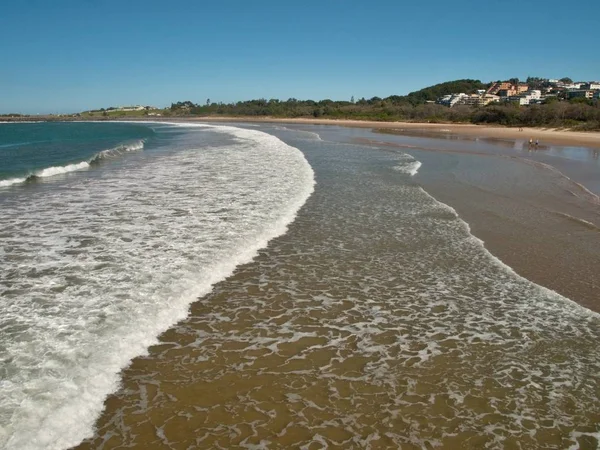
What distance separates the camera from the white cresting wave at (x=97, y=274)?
4.08m

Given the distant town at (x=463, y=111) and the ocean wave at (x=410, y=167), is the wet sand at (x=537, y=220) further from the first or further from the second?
the distant town at (x=463, y=111)

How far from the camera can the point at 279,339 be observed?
527 centimetres

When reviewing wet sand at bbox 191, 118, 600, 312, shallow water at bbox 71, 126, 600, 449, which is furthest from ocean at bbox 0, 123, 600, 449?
wet sand at bbox 191, 118, 600, 312

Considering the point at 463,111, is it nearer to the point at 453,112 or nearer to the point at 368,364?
the point at 453,112

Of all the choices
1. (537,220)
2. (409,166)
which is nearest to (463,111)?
(409,166)

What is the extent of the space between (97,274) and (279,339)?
3.42 meters

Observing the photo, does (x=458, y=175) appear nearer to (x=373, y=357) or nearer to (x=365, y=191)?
A: (x=365, y=191)

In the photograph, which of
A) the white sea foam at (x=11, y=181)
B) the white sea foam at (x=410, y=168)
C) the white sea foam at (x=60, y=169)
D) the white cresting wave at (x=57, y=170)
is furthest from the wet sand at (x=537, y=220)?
the white sea foam at (x=60, y=169)

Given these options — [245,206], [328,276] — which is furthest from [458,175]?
[328,276]

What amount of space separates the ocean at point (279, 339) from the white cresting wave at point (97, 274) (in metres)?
0.03

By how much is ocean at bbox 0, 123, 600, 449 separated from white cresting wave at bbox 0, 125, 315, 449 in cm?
3

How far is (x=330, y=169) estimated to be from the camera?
20.3m

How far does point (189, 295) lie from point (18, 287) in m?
2.47

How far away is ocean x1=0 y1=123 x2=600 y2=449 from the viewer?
3826 mm
